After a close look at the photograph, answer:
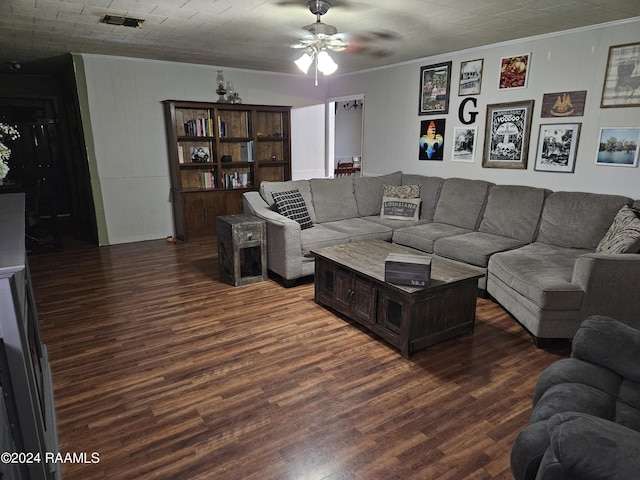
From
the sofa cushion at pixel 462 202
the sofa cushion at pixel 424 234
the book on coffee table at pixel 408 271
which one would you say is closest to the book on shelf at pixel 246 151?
the sofa cushion at pixel 424 234

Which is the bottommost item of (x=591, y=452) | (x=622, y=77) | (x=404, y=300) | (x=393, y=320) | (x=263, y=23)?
(x=393, y=320)

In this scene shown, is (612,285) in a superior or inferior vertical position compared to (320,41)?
inferior

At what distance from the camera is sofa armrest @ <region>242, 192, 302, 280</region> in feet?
12.4

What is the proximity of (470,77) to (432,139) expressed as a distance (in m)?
0.84

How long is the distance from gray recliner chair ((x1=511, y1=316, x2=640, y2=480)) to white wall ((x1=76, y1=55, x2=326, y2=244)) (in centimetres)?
529

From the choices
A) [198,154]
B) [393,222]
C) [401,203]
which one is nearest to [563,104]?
[401,203]

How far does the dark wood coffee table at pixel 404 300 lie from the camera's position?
8.56ft

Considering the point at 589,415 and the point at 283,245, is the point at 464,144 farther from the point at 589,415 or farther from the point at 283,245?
the point at 589,415

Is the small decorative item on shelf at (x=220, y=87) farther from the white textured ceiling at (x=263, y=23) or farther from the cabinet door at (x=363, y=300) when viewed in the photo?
the cabinet door at (x=363, y=300)

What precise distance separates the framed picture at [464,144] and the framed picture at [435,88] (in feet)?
1.14

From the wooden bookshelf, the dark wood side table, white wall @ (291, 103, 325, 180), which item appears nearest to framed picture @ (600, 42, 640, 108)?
the dark wood side table

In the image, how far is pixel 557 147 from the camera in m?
3.90

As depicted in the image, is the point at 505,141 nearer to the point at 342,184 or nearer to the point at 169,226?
the point at 342,184

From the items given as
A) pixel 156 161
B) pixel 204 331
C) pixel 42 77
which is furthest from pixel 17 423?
pixel 42 77
